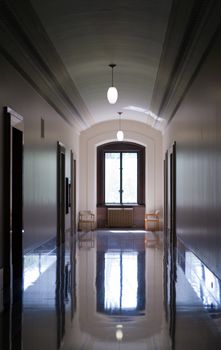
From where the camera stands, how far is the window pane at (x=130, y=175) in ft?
68.3

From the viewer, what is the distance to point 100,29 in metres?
8.05

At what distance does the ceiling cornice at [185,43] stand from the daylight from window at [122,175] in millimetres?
8667

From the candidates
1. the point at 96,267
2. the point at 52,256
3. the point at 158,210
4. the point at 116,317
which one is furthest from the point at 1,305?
the point at 158,210

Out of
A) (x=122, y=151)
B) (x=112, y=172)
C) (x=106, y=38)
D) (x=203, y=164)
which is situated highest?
(x=106, y=38)

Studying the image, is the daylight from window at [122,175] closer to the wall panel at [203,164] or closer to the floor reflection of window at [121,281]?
the floor reflection of window at [121,281]

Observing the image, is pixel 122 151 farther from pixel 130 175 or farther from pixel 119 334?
pixel 119 334

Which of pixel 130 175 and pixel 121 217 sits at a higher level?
pixel 130 175

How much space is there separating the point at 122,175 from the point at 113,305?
1439 centimetres

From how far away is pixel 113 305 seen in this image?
21.4 ft

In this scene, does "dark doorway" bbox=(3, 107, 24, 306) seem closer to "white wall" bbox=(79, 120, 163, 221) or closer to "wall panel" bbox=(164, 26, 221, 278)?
"wall panel" bbox=(164, 26, 221, 278)

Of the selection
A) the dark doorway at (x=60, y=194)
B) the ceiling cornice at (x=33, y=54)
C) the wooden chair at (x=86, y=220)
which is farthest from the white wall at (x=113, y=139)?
the ceiling cornice at (x=33, y=54)

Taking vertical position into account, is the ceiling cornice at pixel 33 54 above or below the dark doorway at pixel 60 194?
above

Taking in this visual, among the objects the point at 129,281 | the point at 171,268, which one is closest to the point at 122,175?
the point at 171,268

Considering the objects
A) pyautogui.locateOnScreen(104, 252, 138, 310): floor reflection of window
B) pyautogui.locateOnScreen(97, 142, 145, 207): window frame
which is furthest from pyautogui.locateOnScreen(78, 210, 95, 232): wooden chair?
pyautogui.locateOnScreen(104, 252, 138, 310): floor reflection of window
